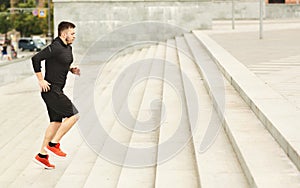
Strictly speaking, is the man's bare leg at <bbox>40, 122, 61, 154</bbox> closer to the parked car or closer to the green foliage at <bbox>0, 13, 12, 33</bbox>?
the parked car

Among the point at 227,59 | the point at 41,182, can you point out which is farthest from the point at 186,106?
the point at 227,59

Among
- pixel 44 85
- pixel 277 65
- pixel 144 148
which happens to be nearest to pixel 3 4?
pixel 277 65

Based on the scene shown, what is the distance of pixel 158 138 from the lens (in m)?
6.36

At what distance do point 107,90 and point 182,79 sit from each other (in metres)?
2.62

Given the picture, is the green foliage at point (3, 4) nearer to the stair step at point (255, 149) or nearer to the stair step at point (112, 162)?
the stair step at point (112, 162)

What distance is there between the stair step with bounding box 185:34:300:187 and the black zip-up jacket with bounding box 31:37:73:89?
1.82 meters

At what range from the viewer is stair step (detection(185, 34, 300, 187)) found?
4.02 metres

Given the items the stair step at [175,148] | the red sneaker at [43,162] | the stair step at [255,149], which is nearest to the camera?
the stair step at [255,149]

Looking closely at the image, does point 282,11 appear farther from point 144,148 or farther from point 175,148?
point 175,148

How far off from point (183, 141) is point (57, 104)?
143 cm

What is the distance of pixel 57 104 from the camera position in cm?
595

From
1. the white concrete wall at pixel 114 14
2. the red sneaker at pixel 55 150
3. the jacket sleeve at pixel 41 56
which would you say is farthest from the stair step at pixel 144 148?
the white concrete wall at pixel 114 14

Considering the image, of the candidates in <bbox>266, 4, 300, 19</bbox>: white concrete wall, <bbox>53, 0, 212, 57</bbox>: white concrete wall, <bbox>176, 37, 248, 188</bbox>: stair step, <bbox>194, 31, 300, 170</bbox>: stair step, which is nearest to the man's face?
<bbox>176, 37, 248, 188</bbox>: stair step

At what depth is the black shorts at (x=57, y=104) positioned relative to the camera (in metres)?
5.91
